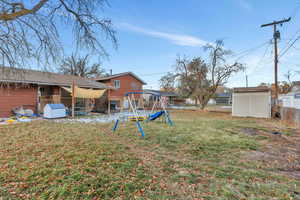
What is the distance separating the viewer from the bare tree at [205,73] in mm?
15703

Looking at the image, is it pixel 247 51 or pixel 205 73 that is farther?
pixel 205 73

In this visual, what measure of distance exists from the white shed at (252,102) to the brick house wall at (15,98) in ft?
51.9

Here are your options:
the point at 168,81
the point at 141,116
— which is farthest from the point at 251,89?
the point at 141,116

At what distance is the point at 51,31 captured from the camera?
138 inches

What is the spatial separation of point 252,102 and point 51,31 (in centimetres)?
1417

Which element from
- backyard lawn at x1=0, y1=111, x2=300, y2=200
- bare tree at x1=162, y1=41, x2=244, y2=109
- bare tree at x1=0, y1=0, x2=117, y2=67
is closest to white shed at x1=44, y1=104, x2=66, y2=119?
backyard lawn at x1=0, y1=111, x2=300, y2=200

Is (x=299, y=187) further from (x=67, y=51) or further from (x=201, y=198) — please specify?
(x=67, y=51)

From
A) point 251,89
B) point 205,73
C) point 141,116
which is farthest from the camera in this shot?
point 205,73

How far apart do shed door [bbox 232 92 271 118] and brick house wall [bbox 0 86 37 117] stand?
16.0 metres

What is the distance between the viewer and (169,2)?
301 inches

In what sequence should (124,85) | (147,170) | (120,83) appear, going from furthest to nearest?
(124,85) < (120,83) < (147,170)

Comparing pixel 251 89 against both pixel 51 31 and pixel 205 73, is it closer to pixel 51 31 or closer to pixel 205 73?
pixel 205 73

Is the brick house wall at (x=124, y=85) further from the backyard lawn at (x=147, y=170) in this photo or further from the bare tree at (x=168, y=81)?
the backyard lawn at (x=147, y=170)

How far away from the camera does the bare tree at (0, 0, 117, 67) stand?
10.2 ft
